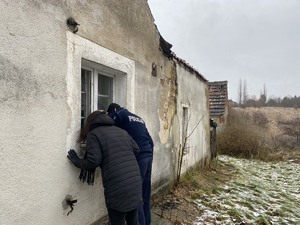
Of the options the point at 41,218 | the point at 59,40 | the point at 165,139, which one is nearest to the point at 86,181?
the point at 41,218

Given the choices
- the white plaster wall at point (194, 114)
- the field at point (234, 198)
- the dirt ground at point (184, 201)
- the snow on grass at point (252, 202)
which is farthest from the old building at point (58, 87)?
the white plaster wall at point (194, 114)

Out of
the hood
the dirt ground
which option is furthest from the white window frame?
the dirt ground

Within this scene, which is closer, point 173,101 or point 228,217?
point 228,217

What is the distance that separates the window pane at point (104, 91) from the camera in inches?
187

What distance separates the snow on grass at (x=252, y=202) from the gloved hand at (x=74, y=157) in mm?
2925

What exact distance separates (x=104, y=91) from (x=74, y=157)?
1625mm

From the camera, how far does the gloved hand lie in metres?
3.49

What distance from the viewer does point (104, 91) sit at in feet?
16.1

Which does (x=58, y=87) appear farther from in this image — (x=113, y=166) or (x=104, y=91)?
(x=104, y=91)

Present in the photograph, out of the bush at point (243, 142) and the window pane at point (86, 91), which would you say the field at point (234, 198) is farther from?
the bush at point (243, 142)

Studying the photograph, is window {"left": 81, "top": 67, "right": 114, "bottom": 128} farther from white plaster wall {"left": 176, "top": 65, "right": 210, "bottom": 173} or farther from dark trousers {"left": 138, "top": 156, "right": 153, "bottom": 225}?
white plaster wall {"left": 176, "top": 65, "right": 210, "bottom": 173}

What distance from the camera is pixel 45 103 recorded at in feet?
10.4

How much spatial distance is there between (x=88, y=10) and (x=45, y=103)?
1.49 metres

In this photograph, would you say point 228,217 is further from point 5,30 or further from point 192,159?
point 5,30
